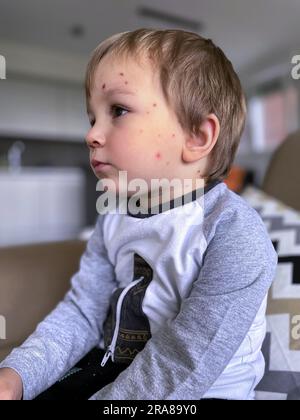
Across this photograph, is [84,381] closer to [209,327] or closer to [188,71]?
[209,327]

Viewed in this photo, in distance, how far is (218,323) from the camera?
1.31 feet

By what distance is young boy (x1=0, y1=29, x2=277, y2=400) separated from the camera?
406 mm

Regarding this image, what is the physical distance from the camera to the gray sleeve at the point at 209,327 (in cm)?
40

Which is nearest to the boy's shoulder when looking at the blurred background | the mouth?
the mouth

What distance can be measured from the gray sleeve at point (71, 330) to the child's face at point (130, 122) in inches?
8.5

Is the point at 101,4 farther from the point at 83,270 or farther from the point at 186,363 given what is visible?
the point at 186,363

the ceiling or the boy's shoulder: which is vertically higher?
the ceiling

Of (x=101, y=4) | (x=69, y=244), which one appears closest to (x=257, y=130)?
(x=101, y=4)

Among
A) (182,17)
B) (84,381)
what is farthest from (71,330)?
(182,17)

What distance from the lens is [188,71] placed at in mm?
449

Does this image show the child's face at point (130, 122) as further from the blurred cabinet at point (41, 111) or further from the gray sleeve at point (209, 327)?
the blurred cabinet at point (41, 111)

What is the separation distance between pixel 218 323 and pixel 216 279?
48 mm

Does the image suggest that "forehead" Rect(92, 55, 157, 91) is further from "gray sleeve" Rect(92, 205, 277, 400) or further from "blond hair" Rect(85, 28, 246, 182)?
"gray sleeve" Rect(92, 205, 277, 400)

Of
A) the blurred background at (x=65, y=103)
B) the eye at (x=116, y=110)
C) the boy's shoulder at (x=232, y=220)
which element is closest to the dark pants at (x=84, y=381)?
the boy's shoulder at (x=232, y=220)
